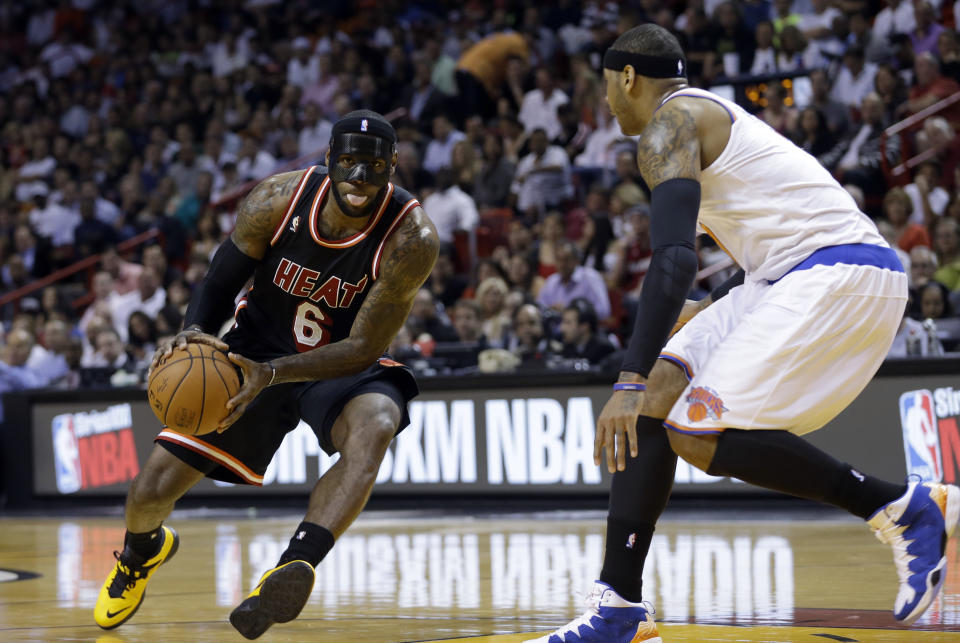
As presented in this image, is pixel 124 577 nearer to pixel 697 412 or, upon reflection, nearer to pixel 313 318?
pixel 313 318

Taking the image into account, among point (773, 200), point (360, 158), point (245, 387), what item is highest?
point (360, 158)

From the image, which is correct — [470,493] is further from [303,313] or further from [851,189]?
[303,313]

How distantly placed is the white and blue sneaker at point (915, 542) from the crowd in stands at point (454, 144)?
16.8 ft

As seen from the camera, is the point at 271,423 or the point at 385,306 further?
the point at 271,423

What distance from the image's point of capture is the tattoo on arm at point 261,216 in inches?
188

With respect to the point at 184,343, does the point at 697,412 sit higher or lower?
lower

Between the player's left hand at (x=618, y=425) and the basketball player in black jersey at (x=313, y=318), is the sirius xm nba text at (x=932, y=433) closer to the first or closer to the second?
the basketball player in black jersey at (x=313, y=318)

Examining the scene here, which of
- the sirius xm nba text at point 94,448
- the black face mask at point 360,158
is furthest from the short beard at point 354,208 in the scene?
the sirius xm nba text at point 94,448

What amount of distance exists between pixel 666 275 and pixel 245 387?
1.58 metres

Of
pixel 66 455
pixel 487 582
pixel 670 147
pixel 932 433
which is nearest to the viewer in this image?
pixel 670 147

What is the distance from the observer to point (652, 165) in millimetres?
3652

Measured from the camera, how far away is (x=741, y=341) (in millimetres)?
3674

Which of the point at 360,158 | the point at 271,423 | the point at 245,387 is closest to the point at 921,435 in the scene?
the point at 271,423

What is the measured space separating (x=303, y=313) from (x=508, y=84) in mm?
10464
